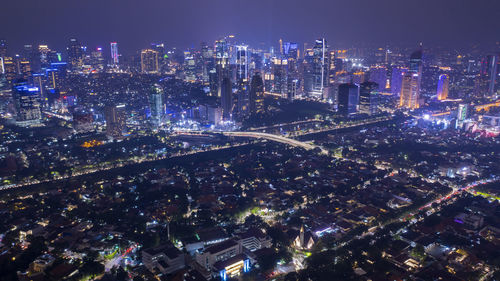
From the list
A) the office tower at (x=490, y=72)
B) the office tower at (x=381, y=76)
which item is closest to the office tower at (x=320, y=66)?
the office tower at (x=381, y=76)

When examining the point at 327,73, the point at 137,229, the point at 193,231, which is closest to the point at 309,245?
the point at 193,231

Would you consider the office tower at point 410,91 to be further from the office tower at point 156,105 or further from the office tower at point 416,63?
the office tower at point 156,105

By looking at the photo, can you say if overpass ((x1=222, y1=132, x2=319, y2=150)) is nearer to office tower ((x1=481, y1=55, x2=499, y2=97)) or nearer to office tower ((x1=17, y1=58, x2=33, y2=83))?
office tower ((x1=17, y1=58, x2=33, y2=83))

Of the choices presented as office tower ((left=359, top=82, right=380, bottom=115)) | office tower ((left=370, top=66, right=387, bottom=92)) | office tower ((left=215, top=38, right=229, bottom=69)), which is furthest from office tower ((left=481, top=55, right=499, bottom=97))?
office tower ((left=215, top=38, right=229, bottom=69))

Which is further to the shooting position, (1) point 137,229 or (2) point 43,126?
(2) point 43,126

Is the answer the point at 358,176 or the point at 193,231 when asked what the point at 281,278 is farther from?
the point at 358,176
